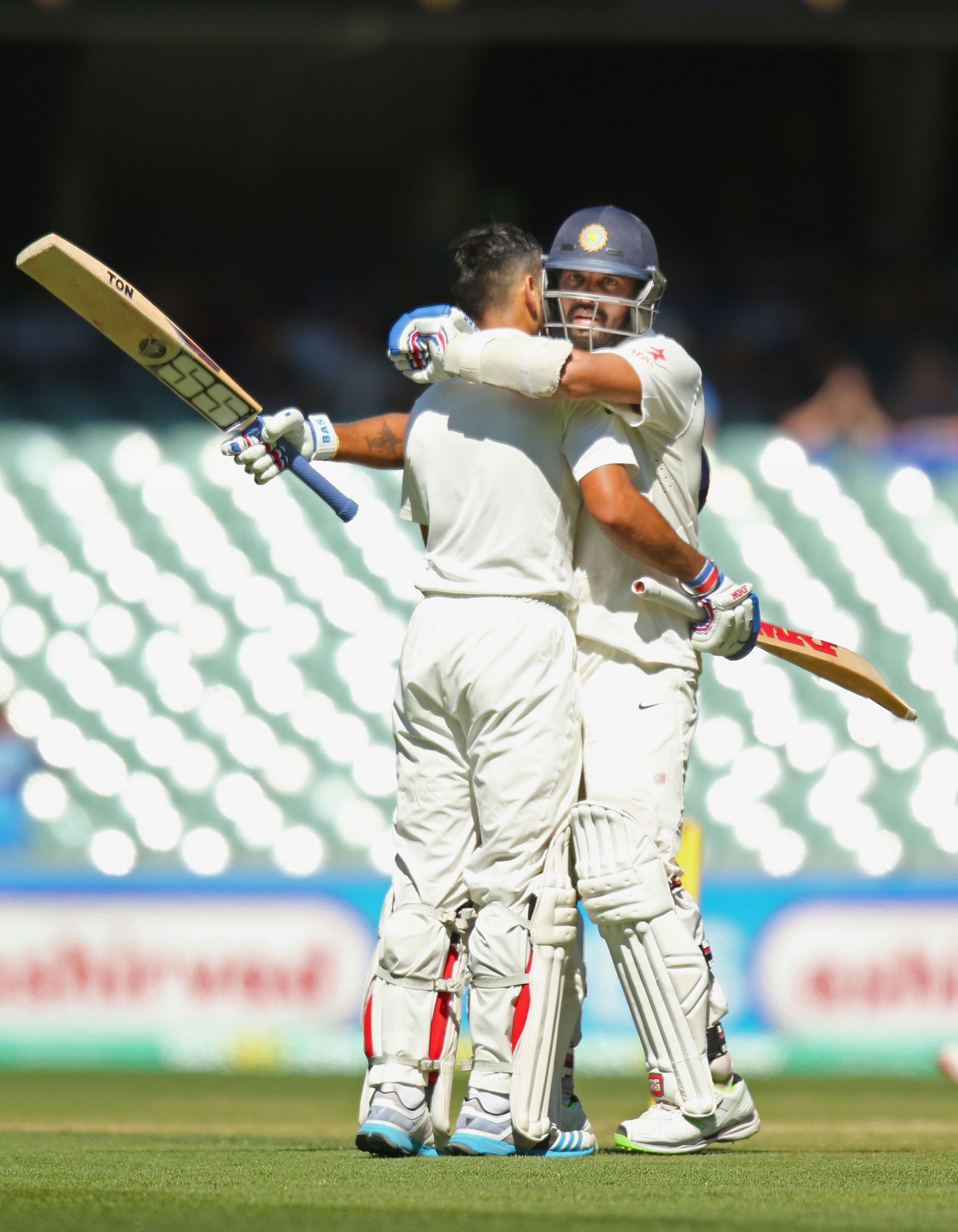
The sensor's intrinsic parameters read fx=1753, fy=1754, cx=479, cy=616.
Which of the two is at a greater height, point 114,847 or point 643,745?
point 643,745

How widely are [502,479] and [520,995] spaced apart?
0.91m

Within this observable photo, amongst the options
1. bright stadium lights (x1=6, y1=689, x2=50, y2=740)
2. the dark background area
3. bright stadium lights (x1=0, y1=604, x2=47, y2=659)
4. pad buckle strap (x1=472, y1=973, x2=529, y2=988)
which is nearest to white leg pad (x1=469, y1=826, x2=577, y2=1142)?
pad buckle strap (x1=472, y1=973, x2=529, y2=988)

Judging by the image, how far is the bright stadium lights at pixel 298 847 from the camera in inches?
269

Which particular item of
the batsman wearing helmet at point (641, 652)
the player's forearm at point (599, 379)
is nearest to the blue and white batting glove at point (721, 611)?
the batsman wearing helmet at point (641, 652)

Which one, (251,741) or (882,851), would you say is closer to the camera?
(882,851)

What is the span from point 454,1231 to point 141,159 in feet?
28.6

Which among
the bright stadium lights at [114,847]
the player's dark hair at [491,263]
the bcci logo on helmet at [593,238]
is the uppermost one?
the bcci logo on helmet at [593,238]

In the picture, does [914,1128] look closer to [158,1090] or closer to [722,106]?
[158,1090]

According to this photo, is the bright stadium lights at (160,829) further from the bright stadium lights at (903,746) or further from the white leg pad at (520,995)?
the white leg pad at (520,995)

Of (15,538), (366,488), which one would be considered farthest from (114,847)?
(366,488)

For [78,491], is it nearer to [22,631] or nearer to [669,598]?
[22,631]

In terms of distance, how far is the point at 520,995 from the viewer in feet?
10.1

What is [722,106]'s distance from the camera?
9914 mm

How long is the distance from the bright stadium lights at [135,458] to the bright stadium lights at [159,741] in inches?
43.0
